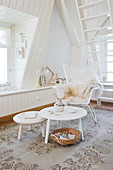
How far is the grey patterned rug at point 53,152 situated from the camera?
1599 millimetres

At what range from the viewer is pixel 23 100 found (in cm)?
328

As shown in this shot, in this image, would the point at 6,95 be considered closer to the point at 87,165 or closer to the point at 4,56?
the point at 4,56

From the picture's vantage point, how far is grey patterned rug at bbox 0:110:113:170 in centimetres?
160

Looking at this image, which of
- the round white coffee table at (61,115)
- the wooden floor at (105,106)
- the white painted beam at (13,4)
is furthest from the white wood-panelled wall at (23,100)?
the white painted beam at (13,4)

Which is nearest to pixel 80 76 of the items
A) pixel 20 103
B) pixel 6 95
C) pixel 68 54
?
pixel 68 54

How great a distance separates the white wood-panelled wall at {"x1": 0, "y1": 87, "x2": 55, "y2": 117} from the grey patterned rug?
51 cm

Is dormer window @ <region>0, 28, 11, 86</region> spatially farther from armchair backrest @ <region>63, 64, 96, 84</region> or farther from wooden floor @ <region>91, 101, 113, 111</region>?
wooden floor @ <region>91, 101, 113, 111</region>

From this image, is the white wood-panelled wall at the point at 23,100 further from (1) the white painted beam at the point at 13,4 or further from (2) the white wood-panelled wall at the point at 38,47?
(1) the white painted beam at the point at 13,4

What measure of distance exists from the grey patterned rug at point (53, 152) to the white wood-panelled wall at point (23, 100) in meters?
0.51

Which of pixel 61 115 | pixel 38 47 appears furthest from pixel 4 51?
pixel 61 115

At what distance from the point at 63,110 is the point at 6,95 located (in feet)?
3.72

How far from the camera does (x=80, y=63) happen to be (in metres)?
4.73

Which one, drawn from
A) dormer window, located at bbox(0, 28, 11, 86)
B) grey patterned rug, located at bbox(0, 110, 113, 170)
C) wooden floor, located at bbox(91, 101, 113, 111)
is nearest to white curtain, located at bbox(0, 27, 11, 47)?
dormer window, located at bbox(0, 28, 11, 86)

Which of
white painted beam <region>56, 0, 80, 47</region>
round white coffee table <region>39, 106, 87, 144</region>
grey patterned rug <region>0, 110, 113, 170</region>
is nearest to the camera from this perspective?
grey patterned rug <region>0, 110, 113, 170</region>
